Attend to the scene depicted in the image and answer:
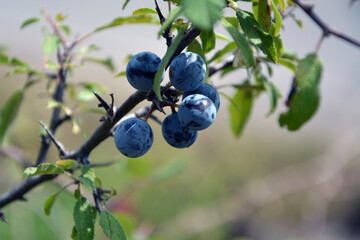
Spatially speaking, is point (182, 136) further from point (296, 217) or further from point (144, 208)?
point (296, 217)

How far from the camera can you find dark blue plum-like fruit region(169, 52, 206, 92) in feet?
2.18

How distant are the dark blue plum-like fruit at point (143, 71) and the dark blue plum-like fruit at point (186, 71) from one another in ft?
0.15

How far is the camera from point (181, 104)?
0.70 m

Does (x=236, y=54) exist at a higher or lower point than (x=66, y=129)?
higher

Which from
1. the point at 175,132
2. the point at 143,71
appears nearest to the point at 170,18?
the point at 143,71

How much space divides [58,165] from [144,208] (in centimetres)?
183

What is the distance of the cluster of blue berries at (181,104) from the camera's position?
680 mm

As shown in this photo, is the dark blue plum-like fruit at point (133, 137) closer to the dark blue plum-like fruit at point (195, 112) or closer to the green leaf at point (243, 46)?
the dark blue plum-like fruit at point (195, 112)

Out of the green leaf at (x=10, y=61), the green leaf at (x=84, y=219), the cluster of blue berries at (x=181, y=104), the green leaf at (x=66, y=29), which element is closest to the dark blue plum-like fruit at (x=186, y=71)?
the cluster of blue berries at (x=181, y=104)

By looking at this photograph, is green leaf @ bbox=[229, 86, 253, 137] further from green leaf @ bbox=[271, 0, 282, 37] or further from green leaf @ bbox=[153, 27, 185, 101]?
green leaf @ bbox=[153, 27, 185, 101]

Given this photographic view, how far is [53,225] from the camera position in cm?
196

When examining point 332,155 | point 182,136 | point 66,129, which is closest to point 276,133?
point 332,155

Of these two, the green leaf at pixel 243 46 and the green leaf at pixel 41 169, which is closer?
the green leaf at pixel 243 46

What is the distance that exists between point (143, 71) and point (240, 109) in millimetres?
734
